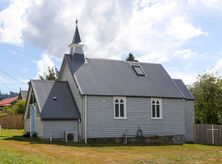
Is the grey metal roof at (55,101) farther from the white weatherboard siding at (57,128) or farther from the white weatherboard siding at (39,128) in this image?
the white weatherboard siding at (39,128)

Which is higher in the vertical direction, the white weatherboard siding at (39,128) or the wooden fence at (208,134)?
the white weatherboard siding at (39,128)

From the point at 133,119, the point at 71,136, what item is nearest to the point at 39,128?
the point at 71,136

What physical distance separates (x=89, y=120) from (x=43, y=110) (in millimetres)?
3588

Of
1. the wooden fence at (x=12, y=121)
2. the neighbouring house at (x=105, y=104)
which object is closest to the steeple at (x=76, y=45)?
the neighbouring house at (x=105, y=104)

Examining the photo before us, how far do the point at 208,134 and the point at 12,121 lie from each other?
23365 millimetres

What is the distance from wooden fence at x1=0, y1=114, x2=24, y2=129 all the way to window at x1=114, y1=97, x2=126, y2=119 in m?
17.8

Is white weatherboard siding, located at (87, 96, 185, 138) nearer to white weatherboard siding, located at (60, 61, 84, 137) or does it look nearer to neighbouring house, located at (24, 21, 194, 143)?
neighbouring house, located at (24, 21, 194, 143)

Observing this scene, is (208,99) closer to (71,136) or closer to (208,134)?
(208,134)

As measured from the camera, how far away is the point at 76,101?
29.5m

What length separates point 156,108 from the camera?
31.7m

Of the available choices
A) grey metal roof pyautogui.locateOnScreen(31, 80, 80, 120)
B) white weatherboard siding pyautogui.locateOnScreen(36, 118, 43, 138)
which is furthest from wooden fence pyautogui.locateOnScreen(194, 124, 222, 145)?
white weatherboard siding pyautogui.locateOnScreen(36, 118, 43, 138)

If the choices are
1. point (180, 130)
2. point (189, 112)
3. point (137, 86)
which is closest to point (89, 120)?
point (137, 86)

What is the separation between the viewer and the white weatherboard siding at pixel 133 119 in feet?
94.2

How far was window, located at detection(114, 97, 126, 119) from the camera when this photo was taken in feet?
97.9
